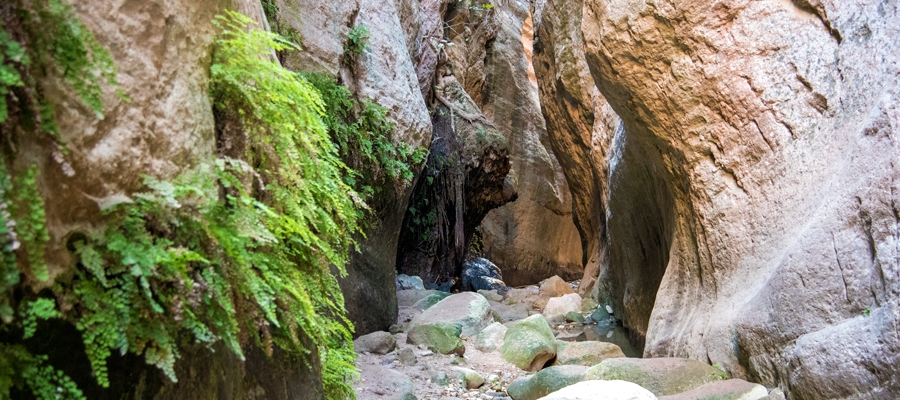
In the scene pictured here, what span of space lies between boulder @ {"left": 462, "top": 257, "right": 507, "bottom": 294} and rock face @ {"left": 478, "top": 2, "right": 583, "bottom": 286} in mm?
4806

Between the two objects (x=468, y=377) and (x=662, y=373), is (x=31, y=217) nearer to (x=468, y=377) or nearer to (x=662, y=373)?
(x=662, y=373)

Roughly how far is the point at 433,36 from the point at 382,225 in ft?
16.4

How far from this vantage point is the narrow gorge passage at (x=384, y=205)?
1846 mm

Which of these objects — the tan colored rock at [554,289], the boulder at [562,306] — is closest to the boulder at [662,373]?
the boulder at [562,306]

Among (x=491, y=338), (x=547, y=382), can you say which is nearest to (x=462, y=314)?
(x=491, y=338)

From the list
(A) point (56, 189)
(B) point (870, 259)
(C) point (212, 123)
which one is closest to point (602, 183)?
(B) point (870, 259)

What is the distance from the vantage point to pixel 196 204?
2.19m

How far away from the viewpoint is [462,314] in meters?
8.23

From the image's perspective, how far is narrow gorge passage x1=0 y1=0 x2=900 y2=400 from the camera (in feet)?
6.06

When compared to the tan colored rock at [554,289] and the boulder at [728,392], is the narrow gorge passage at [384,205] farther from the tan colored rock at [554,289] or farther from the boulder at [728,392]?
the tan colored rock at [554,289]

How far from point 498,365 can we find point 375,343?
1399 mm

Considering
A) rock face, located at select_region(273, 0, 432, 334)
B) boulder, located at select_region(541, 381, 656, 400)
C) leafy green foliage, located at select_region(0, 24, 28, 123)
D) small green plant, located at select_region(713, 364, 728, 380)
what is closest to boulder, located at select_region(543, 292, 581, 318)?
rock face, located at select_region(273, 0, 432, 334)

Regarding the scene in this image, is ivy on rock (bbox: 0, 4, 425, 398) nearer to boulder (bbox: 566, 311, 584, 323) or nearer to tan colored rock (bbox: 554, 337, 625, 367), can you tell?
tan colored rock (bbox: 554, 337, 625, 367)

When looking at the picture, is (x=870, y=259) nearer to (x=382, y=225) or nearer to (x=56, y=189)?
(x=56, y=189)
